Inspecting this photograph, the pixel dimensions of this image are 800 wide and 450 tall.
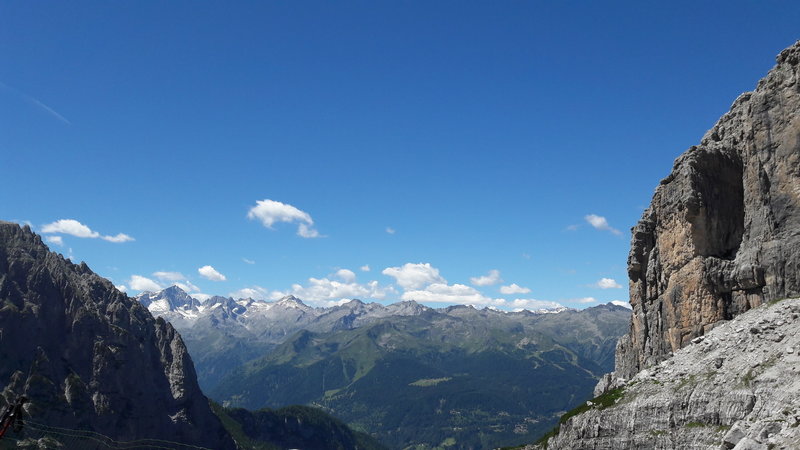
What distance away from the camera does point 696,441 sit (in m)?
63.3

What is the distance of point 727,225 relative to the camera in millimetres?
90188

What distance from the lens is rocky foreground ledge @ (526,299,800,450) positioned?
54.2m

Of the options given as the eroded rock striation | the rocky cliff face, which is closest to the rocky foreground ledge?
the eroded rock striation

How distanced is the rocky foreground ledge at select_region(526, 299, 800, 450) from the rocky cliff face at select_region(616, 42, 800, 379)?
20.4 feet

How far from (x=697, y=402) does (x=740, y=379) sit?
5387mm

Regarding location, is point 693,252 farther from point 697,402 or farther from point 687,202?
point 697,402

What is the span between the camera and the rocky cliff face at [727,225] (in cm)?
7925

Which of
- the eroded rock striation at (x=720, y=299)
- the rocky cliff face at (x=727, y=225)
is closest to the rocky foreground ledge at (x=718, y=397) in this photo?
the eroded rock striation at (x=720, y=299)

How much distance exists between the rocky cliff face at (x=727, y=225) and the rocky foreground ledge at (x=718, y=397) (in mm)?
6205

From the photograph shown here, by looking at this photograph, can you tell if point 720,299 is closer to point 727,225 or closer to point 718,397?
point 727,225

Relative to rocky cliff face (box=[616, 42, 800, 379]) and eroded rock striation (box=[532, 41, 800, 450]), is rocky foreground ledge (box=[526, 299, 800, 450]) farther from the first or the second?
rocky cliff face (box=[616, 42, 800, 379])

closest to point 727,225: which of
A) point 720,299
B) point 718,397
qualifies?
point 720,299

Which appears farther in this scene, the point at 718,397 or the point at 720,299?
the point at 720,299

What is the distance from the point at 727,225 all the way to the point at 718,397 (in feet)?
118
